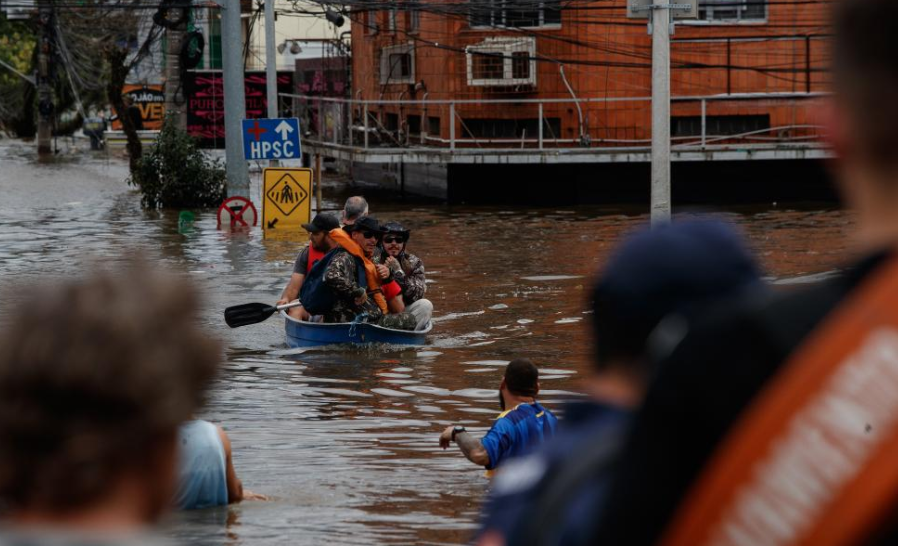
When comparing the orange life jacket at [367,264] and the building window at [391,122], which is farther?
the building window at [391,122]

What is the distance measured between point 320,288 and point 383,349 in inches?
34.0

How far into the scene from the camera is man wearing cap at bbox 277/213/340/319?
14.2m

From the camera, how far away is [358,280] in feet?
46.1

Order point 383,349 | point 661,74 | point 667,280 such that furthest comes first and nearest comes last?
point 661,74 → point 383,349 → point 667,280

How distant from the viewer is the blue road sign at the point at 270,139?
2423 cm

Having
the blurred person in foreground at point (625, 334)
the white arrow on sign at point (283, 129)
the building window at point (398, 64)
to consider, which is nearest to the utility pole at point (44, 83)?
the building window at point (398, 64)

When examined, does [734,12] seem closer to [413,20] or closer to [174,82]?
[413,20]

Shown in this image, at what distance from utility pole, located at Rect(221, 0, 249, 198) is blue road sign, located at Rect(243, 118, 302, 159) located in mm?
772

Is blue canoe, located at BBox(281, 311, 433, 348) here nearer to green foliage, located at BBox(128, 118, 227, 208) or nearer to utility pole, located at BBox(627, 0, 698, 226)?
utility pole, located at BBox(627, 0, 698, 226)

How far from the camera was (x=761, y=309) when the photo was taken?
1785mm

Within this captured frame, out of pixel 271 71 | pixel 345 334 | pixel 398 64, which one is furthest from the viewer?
pixel 398 64

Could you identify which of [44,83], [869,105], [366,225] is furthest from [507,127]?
[869,105]

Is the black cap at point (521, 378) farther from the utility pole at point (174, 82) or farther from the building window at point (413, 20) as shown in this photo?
the utility pole at point (174, 82)

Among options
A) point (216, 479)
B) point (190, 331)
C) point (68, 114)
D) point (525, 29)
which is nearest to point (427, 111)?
point (525, 29)
